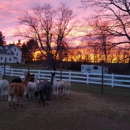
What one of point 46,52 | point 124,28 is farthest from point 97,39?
point 46,52

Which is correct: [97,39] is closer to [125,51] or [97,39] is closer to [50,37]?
[125,51]

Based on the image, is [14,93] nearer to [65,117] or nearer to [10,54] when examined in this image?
[65,117]

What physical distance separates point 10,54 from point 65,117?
74.2 m

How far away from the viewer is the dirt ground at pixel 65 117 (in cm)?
737

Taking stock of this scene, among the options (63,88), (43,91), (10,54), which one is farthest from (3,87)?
(10,54)

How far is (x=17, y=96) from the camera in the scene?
368 inches

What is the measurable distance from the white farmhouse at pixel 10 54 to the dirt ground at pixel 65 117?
69.4 metres

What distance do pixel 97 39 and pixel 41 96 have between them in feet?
39.3

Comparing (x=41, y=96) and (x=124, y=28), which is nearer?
(x=41, y=96)

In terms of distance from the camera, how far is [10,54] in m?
80.0

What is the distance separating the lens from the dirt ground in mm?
7371

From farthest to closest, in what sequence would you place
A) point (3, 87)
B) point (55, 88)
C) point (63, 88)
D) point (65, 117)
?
point (63, 88) → point (55, 88) → point (3, 87) → point (65, 117)

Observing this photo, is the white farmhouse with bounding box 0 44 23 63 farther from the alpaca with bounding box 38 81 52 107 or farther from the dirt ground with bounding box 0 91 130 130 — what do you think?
the dirt ground with bounding box 0 91 130 130

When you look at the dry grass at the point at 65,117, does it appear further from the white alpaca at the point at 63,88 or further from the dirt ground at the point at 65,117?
the white alpaca at the point at 63,88
